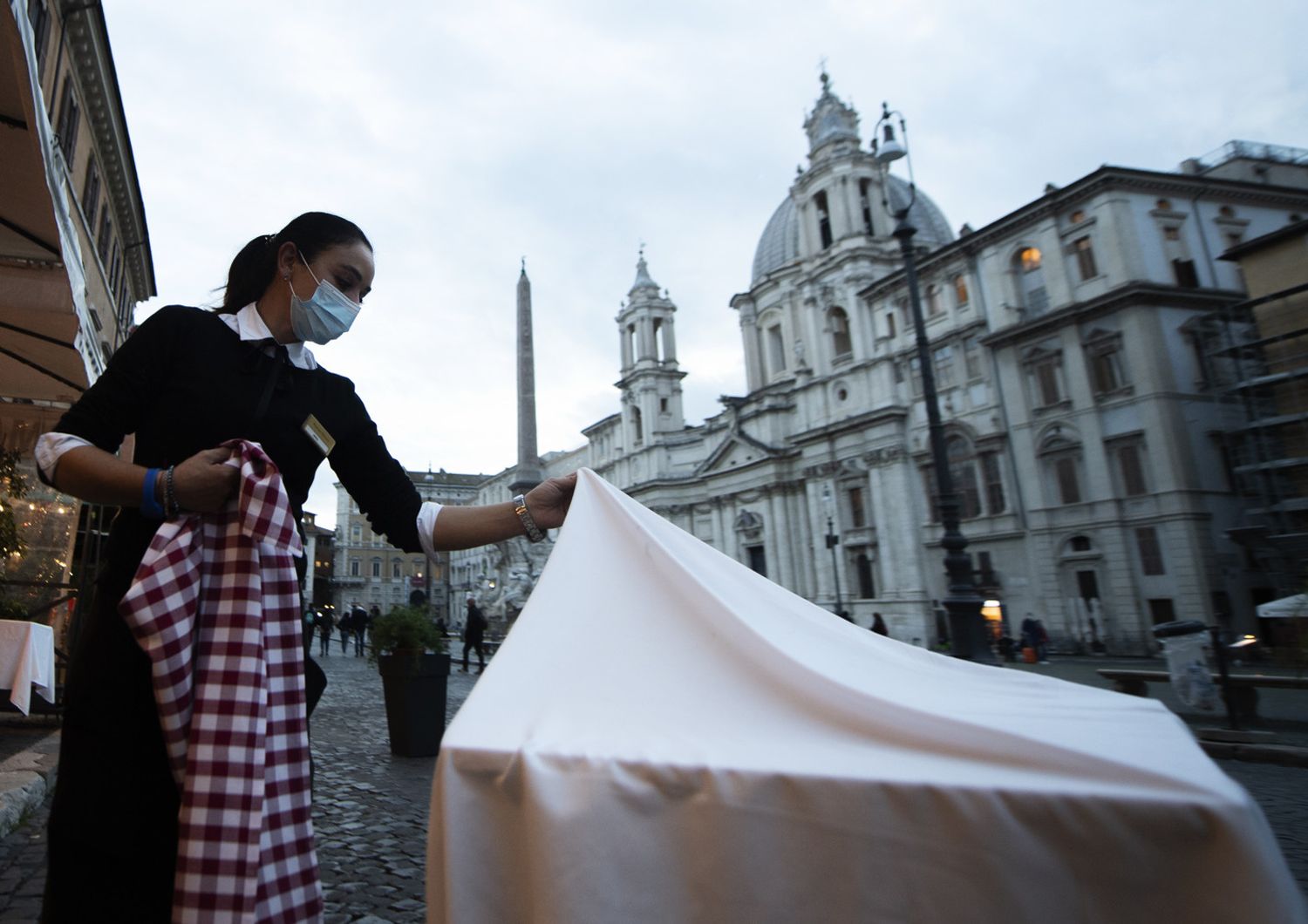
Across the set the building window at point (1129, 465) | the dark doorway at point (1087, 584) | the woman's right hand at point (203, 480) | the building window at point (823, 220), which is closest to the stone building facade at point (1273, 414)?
the building window at point (1129, 465)

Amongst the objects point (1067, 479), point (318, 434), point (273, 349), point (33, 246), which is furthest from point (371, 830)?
point (1067, 479)

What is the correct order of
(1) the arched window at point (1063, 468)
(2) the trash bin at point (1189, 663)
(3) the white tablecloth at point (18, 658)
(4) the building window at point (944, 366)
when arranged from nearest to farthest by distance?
(3) the white tablecloth at point (18, 658)
(2) the trash bin at point (1189, 663)
(1) the arched window at point (1063, 468)
(4) the building window at point (944, 366)

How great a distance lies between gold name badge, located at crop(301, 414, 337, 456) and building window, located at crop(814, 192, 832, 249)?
42.1m

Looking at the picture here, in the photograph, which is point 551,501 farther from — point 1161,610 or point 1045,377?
point 1045,377

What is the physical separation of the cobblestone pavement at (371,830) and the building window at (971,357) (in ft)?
81.0

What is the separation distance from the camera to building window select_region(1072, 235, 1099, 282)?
2541 cm

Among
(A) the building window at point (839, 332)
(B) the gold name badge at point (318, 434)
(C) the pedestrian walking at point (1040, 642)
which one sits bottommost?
(C) the pedestrian walking at point (1040, 642)

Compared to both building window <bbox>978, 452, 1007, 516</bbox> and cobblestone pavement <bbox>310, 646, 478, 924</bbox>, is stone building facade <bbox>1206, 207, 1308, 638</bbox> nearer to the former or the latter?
building window <bbox>978, 452, 1007, 516</bbox>

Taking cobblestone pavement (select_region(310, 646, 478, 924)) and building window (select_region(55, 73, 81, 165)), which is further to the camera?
building window (select_region(55, 73, 81, 165))

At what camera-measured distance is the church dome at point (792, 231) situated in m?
42.0

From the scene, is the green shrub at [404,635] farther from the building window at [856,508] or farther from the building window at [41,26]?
the building window at [856,508]

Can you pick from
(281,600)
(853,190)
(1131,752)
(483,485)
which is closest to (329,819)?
(281,600)

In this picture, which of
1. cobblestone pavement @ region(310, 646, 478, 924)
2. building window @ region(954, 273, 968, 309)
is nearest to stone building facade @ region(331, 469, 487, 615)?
building window @ region(954, 273, 968, 309)

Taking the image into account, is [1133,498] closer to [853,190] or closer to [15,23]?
[853,190]
